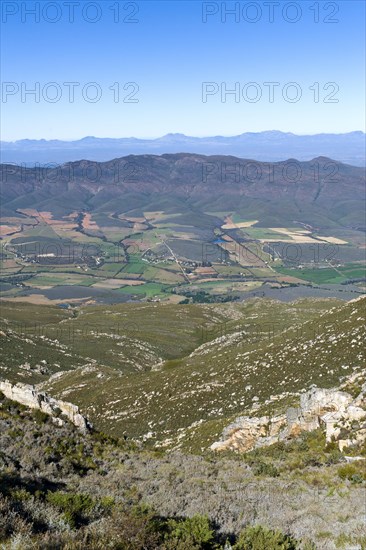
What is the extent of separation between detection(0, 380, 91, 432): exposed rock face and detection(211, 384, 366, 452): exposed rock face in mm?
10294

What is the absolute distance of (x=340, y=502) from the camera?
65.8ft

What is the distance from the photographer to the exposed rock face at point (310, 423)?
27.8 metres

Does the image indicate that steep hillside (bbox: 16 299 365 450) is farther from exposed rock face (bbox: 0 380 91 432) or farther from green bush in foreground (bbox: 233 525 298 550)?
green bush in foreground (bbox: 233 525 298 550)

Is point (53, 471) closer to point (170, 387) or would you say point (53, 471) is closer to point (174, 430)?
point (174, 430)

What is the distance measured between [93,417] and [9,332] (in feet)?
196

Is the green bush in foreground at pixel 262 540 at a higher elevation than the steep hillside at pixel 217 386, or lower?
higher

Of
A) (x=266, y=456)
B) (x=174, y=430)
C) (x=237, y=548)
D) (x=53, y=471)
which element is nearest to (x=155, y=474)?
(x=53, y=471)

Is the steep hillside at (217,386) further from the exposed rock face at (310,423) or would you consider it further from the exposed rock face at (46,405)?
the exposed rock face at (46,405)

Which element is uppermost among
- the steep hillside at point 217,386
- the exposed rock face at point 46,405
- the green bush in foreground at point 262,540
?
the green bush in foreground at point 262,540

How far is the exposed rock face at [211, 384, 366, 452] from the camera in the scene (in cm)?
2775

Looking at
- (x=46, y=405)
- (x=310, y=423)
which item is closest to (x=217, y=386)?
(x=310, y=423)

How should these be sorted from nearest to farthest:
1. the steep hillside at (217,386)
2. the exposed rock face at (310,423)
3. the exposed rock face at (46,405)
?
1. the exposed rock face at (310,423)
2. the exposed rock face at (46,405)
3. the steep hillside at (217,386)

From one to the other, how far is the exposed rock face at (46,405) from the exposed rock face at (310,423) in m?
10.3

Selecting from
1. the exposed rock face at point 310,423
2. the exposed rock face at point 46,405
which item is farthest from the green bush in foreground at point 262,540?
the exposed rock face at point 46,405
